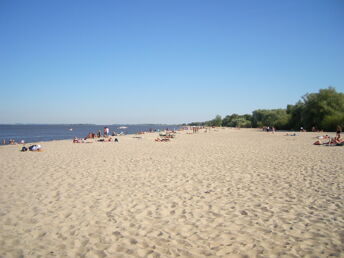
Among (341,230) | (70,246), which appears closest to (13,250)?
(70,246)

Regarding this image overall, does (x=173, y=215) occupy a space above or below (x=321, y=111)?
below

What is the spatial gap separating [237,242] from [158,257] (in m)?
1.26

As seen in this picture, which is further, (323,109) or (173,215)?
(323,109)

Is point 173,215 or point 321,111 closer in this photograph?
point 173,215

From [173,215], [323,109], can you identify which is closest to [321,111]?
[323,109]

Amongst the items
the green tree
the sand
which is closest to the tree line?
the green tree

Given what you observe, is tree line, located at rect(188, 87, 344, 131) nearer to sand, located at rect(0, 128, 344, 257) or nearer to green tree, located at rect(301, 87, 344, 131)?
green tree, located at rect(301, 87, 344, 131)

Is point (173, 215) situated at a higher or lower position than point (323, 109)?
lower

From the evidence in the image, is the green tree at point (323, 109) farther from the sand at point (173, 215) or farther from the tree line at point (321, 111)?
the sand at point (173, 215)

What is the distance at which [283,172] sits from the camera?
27.9 feet

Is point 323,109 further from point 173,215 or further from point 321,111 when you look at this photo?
point 173,215

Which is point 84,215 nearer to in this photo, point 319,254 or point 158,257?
point 158,257

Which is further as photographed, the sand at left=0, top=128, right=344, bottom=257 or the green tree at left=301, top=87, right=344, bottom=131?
the green tree at left=301, top=87, right=344, bottom=131

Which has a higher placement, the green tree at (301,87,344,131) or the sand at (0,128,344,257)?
the green tree at (301,87,344,131)
